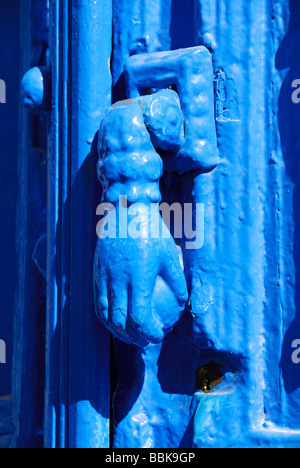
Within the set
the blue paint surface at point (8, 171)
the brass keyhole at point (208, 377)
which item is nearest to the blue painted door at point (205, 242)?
the brass keyhole at point (208, 377)

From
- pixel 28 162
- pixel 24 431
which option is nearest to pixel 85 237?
pixel 28 162

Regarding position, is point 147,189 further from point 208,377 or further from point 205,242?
point 208,377

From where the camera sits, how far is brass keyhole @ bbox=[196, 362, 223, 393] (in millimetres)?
790

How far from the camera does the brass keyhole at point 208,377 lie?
790 millimetres

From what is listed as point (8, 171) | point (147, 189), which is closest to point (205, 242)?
point (147, 189)

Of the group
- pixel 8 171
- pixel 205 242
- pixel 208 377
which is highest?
pixel 8 171

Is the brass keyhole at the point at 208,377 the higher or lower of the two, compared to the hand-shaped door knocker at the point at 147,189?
lower

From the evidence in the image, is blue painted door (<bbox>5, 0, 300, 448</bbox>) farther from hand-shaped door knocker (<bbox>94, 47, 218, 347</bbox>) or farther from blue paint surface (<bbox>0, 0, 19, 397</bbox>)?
blue paint surface (<bbox>0, 0, 19, 397</bbox>)

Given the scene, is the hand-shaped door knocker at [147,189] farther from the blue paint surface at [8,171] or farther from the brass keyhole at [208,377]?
the blue paint surface at [8,171]

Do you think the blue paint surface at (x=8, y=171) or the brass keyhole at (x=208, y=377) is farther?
the blue paint surface at (x=8, y=171)

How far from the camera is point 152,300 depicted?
2.37ft

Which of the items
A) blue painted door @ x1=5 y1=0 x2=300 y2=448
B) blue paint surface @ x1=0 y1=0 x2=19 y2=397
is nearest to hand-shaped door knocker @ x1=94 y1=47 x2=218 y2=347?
blue painted door @ x1=5 y1=0 x2=300 y2=448

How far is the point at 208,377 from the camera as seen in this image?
0.79m

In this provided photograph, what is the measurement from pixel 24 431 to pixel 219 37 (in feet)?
2.17
